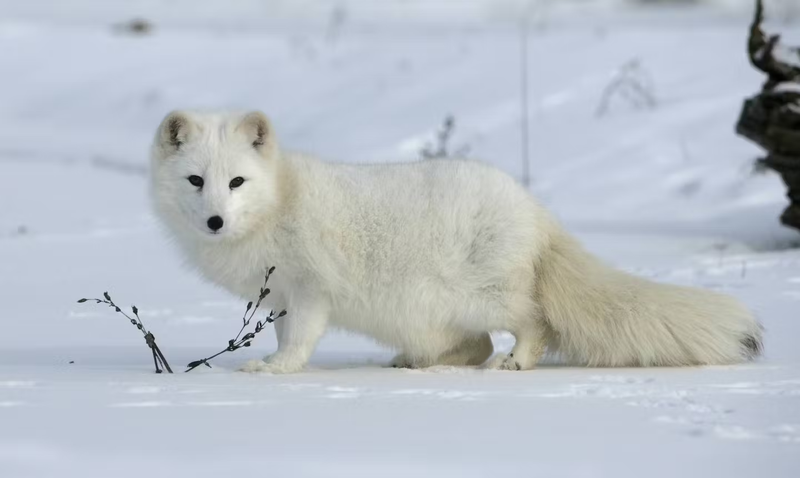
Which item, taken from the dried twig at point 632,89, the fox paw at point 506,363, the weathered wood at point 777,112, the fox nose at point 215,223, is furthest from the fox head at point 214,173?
the dried twig at point 632,89

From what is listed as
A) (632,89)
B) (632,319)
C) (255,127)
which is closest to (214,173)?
(255,127)

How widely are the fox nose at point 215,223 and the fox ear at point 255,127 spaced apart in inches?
14.2

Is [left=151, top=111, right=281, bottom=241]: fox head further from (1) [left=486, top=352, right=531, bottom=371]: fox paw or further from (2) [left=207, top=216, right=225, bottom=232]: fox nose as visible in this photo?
(1) [left=486, top=352, right=531, bottom=371]: fox paw

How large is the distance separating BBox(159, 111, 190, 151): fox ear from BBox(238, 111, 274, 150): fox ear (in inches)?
8.1

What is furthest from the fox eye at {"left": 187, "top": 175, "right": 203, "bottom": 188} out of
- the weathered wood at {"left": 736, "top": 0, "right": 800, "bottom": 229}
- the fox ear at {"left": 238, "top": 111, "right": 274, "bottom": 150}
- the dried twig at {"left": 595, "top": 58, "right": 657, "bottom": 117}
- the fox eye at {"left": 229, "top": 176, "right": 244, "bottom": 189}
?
the dried twig at {"left": 595, "top": 58, "right": 657, "bottom": 117}

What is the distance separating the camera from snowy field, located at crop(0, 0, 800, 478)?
9.05 feet

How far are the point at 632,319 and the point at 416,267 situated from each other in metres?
→ 0.84

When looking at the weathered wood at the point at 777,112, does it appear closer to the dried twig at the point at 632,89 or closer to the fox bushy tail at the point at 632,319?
the fox bushy tail at the point at 632,319

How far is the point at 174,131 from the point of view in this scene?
4.14 metres

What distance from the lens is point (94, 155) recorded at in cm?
1325

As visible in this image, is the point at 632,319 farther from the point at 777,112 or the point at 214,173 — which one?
the point at 777,112

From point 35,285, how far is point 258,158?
291 cm

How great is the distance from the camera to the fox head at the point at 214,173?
399 centimetres

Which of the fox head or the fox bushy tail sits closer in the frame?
the fox head
